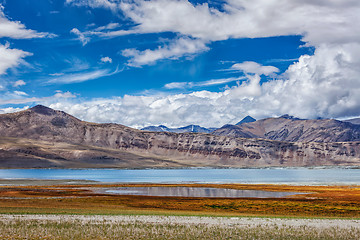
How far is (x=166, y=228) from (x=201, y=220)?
16.7ft

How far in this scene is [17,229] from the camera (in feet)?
90.5

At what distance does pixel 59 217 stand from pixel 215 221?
1331cm

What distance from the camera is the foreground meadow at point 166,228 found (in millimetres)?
26688

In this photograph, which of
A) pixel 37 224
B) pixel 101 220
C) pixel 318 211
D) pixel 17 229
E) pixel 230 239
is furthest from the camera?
pixel 318 211

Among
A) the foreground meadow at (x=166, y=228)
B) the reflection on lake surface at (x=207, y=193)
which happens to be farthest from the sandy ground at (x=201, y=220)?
the reflection on lake surface at (x=207, y=193)

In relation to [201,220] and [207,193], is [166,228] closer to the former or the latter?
[201,220]

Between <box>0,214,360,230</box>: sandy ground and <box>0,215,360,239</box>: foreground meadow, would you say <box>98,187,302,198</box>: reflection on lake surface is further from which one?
<box>0,215,360,239</box>: foreground meadow

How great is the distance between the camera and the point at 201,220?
110 feet

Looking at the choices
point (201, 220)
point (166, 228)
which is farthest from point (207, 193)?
point (166, 228)

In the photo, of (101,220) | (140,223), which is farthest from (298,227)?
(101,220)

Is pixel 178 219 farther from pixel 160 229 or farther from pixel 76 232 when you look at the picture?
pixel 76 232

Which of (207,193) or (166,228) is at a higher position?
(166,228)

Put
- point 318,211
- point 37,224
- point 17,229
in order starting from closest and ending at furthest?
point 17,229, point 37,224, point 318,211

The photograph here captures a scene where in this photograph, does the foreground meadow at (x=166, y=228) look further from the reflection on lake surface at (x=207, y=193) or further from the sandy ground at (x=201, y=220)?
the reflection on lake surface at (x=207, y=193)
